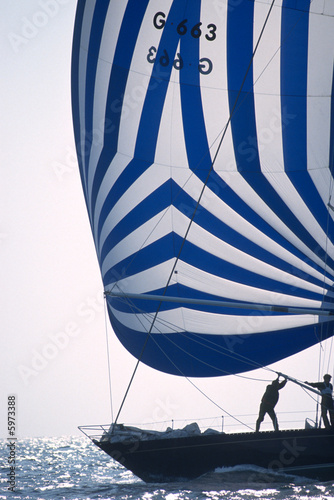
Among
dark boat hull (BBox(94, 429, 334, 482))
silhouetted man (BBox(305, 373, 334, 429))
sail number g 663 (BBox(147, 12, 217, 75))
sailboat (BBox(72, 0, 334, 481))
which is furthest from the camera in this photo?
sail number g 663 (BBox(147, 12, 217, 75))

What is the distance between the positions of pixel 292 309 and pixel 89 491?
4.20 m

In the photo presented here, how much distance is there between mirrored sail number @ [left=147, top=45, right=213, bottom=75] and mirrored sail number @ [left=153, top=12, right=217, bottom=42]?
0.30m

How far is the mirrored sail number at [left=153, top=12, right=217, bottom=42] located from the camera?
10.2 m

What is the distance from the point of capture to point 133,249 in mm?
10773

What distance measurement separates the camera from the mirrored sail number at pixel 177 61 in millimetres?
10289

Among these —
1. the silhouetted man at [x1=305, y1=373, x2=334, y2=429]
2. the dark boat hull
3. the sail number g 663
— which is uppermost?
the sail number g 663

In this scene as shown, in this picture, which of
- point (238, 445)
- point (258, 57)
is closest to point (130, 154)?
point (258, 57)

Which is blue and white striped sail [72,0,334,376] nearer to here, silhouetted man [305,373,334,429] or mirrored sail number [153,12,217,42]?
mirrored sail number [153,12,217,42]

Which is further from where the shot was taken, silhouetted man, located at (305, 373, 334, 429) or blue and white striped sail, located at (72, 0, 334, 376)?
blue and white striped sail, located at (72, 0, 334, 376)

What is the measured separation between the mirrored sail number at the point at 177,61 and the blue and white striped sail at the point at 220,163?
0.05 feet

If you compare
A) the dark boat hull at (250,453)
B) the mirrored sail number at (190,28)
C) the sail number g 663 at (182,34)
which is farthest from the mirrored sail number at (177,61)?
the dark boat hull at (250,453)

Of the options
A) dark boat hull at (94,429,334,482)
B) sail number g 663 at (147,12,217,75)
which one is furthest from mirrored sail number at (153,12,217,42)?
dark boat hull at (94,429,334,482)

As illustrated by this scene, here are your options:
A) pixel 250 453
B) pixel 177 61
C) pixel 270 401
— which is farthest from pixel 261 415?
pixel 177 61

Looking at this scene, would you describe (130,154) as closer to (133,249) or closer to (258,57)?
(133,249)
